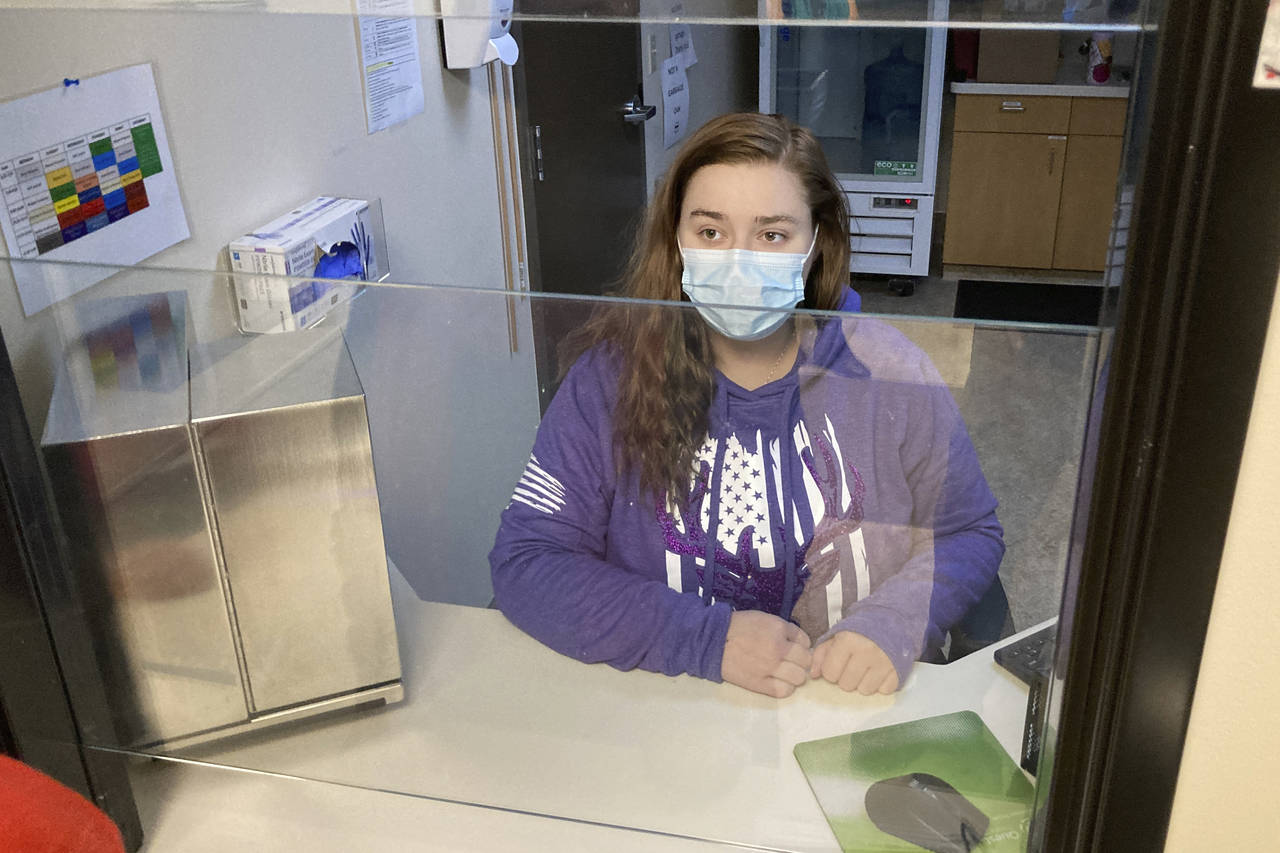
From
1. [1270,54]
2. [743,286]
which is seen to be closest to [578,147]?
[743,286]

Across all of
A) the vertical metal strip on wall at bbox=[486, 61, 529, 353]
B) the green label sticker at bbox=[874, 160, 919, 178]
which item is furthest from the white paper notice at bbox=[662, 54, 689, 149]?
the green label sticker at bbox=[874, 160, 919, 178]

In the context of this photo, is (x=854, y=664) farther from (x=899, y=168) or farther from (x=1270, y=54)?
(x=899, y=168)

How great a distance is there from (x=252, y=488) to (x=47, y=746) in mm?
260

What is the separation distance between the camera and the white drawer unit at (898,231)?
3.22 meters

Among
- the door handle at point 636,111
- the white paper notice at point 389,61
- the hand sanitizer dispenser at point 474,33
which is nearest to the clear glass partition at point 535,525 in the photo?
the white paper notice at point 389,61

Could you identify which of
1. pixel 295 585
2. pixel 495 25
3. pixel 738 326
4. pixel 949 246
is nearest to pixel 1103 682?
pixel 738 326

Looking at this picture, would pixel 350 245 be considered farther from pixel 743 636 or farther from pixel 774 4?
pixel 743 636

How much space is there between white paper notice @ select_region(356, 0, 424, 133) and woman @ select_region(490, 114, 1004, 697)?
34.8 inches

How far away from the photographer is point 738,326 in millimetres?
645

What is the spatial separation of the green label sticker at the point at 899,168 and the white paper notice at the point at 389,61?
5.97 feet

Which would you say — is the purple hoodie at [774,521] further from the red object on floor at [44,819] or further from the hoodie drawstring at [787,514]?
the red object on floor at [44,819]

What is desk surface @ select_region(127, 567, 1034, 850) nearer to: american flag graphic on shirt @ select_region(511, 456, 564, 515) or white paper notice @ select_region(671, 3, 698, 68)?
american flag graphic on shirt @ select_region(511, 456, 564, 515)

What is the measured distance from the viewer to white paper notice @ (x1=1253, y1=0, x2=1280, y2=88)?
1.43 ft

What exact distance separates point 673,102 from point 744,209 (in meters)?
1.69
